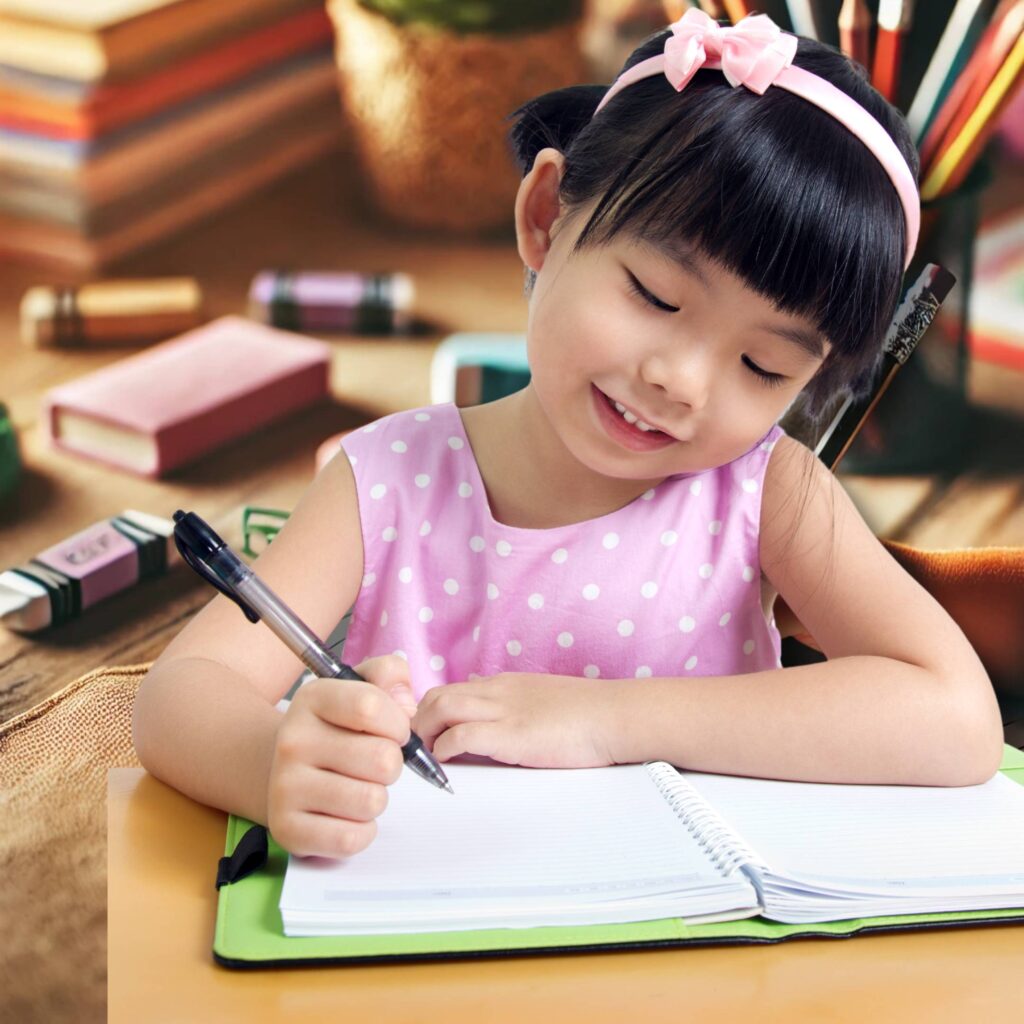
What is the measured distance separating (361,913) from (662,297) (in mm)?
331

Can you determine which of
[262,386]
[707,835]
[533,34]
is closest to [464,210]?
[533,34]

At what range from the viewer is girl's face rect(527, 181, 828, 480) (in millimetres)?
758

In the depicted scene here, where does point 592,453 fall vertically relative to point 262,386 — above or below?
above

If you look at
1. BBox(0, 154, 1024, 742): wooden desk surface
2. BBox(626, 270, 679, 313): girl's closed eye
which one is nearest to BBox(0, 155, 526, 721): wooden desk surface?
BBox(0, 154, 1024, 742): wooden desk surface

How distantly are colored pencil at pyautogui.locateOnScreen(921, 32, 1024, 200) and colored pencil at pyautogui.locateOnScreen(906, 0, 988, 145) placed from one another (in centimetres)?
3

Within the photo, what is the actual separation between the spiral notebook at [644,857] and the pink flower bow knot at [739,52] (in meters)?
0.33

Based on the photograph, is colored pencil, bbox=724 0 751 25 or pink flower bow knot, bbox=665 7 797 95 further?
colored pencil, bbox=724 0 751 25

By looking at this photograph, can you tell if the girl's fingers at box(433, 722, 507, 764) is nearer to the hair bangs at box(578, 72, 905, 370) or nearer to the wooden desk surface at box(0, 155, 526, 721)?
the hair bangs at box(578, 72, 905, 370)

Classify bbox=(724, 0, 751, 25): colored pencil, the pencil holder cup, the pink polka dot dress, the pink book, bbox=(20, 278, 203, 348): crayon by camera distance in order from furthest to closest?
bbox=(20, 278, 203, 348): crayon
the pink book
the pencil holder cup
bbox=(724, 0, 751, 25): colored pencil
the pink polka dot dress

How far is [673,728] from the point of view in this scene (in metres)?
0.76

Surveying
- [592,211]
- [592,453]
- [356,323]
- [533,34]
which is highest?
[592,211]

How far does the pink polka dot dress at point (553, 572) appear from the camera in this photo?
0.91 meters

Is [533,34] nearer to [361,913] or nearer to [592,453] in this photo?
[592,453]

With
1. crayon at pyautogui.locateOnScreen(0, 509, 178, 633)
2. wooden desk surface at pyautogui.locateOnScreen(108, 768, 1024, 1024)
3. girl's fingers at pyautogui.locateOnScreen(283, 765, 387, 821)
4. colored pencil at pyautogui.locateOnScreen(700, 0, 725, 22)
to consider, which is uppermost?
colored pencil at pyautogui.locateOnScreen(700, 0, 725, 22)
